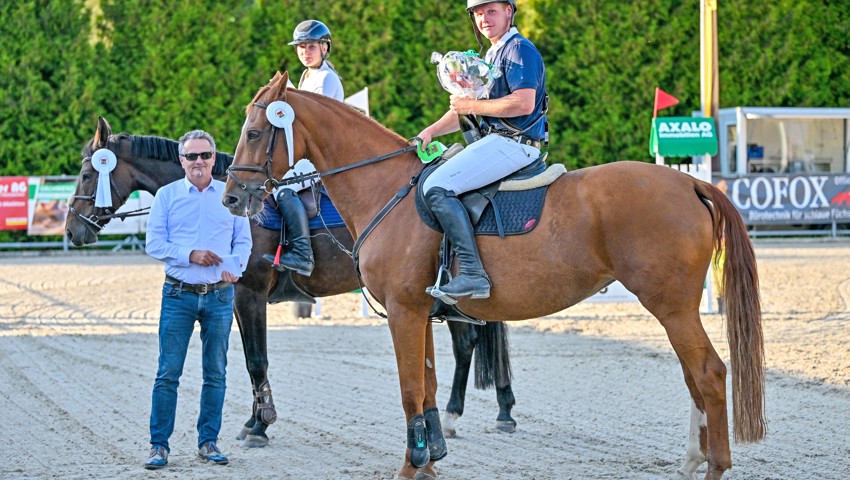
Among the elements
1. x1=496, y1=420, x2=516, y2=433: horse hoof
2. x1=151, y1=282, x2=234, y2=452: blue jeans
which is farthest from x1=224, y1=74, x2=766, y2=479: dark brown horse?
x1=496, y1=420, x2=516, y2=433: horse hoof

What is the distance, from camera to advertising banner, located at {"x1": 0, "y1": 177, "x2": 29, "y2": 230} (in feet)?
73.6

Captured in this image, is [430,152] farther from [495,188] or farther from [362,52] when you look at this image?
[362,52]

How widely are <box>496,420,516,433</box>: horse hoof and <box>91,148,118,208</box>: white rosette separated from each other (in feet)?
10.8

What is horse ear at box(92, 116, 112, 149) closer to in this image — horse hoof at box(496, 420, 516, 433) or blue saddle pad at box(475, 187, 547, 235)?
blue saddle pad at box(475, 187, 547, 235)

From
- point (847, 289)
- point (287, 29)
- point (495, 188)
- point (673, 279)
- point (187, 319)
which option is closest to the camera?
point (673, 279)

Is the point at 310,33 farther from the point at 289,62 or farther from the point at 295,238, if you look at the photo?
the point at 289,62

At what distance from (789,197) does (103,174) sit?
1787cm

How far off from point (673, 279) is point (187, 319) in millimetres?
3081

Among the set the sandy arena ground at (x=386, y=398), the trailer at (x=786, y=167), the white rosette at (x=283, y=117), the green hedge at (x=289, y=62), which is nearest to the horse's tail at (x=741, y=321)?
the sandy arena ground at (x=386, y=398)

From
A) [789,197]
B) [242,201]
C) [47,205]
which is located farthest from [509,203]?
[47,205]

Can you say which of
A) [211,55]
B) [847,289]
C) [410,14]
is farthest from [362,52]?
[847,289]

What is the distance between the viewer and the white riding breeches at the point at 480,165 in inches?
244

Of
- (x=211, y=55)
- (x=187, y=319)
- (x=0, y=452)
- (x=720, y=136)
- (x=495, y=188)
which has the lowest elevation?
(x=0, y=452)

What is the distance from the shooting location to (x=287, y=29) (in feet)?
77.5
